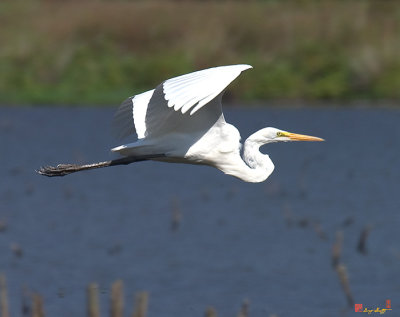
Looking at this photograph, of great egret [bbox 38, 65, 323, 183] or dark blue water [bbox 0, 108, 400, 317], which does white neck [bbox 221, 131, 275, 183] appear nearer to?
great egret [bbox 38, 65, 323, 183]

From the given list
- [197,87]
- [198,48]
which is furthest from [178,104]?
[198,48]

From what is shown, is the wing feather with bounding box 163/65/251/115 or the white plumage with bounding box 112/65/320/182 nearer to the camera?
the wing feather with bounding box 163/65/251/115

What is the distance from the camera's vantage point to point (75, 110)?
26.8m

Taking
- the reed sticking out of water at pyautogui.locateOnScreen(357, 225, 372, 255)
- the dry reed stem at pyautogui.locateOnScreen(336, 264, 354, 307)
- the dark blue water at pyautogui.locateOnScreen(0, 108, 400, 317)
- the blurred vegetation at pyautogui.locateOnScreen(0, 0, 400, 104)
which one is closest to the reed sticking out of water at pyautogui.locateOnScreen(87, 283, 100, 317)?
the dark blue water at pyautogui.locateOnScreen(0, 108, 400, 317)

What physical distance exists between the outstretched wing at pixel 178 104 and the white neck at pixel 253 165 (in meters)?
0.43

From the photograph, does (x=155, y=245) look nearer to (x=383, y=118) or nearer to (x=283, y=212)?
(x=283, y=212)

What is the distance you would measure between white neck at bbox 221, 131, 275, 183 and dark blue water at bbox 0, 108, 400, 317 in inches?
107

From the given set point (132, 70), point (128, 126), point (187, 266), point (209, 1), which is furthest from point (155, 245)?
point (209, 1)

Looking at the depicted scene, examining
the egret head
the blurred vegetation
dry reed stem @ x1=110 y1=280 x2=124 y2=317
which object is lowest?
dry reed stem @ x1=110 y1=280 x2=124 y2=317

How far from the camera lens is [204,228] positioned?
1389 centimetres

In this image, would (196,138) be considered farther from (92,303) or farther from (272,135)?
(92,303)

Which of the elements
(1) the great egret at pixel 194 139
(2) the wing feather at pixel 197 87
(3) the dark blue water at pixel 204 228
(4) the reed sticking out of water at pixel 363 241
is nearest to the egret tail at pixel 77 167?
(1) the great egret at pixel 194 139

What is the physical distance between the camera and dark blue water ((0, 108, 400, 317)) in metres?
10.6

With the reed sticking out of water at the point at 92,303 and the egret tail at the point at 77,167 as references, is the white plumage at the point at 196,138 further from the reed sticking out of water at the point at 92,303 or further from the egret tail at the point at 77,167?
the reed sticking out of water at the point at 92,303
